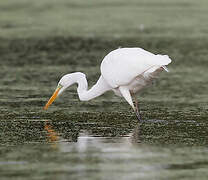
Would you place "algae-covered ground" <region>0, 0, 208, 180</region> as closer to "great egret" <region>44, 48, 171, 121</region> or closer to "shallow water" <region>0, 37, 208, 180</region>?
"shallow water" <region>0, 37, 208, 180</region>

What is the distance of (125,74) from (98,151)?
227 cm

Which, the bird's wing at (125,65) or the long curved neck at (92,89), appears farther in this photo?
the long curved neck at (92,89)

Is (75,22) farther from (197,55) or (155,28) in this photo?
(197,55)

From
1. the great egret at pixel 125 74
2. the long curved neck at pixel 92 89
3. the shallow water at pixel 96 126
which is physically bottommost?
the shallow water at pixel 96 126

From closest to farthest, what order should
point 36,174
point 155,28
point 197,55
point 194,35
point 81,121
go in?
point 36,174, point 81,121, point 197,55, point 194,35, point 155,28

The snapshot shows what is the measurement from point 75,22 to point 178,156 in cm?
1288

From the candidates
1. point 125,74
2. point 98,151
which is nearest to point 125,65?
point 125,74

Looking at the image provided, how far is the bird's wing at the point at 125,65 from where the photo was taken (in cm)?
1009

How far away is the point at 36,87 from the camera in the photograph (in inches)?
508

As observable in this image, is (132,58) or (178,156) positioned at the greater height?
(132,58)

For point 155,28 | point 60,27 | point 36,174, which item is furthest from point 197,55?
point 36,174

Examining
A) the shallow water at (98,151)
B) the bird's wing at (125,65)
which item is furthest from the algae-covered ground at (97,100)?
the bird's wing at (125,65)

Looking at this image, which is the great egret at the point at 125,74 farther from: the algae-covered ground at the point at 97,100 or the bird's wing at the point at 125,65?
the algae-covered ground at the point at 97,100

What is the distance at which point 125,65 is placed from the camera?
10367 millimetres
